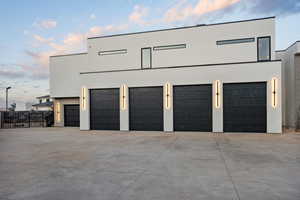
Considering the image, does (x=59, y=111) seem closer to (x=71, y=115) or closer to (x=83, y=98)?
(x=71, y=115)

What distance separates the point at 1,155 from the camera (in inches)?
257

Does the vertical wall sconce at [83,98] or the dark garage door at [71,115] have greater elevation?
the vertical wall sconce at [83,98]

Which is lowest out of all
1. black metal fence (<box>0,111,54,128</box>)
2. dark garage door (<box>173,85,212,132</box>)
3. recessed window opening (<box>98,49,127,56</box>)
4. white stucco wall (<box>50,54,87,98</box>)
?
black metal fence (<box>0,111,54,128</box>)

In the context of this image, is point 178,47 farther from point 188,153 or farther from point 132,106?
point 188,153

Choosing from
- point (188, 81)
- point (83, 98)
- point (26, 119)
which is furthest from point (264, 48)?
point (26, 119)

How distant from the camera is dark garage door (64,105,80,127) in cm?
1728

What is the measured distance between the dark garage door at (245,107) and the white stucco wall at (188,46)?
2655 millimetres

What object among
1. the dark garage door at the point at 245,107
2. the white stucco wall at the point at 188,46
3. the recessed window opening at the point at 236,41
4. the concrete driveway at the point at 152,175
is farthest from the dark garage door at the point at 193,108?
the concrete driveway at the point at 152,175

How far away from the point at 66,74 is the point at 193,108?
1250 centimetres

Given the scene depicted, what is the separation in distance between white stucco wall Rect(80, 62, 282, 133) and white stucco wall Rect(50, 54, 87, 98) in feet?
10.4

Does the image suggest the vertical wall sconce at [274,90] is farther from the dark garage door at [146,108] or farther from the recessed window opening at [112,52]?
the recessed window opening at [112,52]

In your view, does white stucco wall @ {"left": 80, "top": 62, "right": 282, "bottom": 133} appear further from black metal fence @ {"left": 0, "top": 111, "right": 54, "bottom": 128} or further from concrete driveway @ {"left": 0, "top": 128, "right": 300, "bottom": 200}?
black metal fence @ {"left": 0, "top": 111, "right": 54, "bottom": 128}

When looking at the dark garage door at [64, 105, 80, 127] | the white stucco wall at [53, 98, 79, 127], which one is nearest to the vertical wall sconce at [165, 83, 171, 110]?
the dark garage door at [64, 105, 80, 127]

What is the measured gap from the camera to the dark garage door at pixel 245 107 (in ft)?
37.5
